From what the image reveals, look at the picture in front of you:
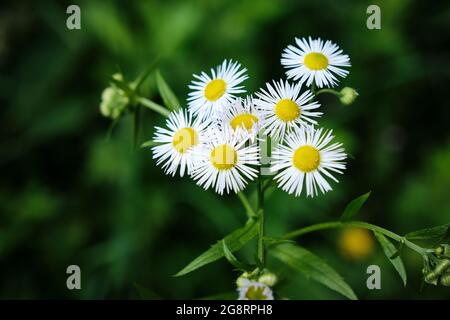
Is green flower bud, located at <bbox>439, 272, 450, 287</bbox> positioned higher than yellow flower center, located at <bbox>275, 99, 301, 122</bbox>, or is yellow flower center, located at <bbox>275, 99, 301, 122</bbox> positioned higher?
yellow flower center, located at <bbox>275, 99, 301, 122</bbox>

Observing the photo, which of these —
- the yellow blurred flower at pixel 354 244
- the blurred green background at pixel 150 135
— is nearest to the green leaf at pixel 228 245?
the blurred green background at pixel 150 135

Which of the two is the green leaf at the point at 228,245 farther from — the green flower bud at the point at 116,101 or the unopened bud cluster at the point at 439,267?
the green flower bud at the point at 116,101

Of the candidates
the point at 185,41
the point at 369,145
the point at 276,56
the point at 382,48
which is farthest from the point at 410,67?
the point at 185,41

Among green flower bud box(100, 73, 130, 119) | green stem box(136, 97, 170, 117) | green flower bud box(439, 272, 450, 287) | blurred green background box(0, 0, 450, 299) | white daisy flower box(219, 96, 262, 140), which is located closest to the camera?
green flower bud box(439, 272, 450, 287)

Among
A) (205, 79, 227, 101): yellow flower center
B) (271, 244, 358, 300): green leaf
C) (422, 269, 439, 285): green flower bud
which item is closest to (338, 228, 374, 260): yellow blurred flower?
(271, 244, 358, 300): green leaf

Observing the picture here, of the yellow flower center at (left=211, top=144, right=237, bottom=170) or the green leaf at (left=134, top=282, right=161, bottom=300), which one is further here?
the green leaf at (left=134, top=282, right=161, bottom=300)

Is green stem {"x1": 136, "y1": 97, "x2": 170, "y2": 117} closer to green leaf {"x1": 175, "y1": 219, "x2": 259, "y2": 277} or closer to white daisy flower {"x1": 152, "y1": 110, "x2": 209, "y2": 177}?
white daisy flower {"x1": 152, "y1": 110, "x2": 209, "y2": 177}
